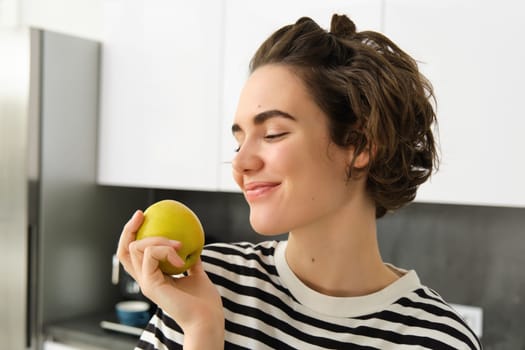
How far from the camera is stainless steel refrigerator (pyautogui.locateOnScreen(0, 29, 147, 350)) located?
2.22 m

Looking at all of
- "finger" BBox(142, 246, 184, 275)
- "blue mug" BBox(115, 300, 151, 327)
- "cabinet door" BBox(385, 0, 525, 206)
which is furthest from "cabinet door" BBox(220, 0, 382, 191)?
"finger" BBox(142, 246, 184, 275)

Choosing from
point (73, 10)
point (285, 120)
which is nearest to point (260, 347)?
point (285, 120)

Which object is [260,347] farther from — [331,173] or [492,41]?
[492,41]

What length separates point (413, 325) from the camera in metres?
1.00

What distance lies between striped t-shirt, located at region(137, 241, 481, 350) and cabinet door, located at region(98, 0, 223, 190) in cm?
109

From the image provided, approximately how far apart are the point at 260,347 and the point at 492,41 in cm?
105

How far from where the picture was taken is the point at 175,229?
3.06 feet

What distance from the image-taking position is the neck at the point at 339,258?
3.43 ft

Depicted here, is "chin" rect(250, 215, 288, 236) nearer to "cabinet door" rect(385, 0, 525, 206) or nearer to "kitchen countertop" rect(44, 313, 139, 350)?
"cabinet door" rect(385, 0, 525, 206)

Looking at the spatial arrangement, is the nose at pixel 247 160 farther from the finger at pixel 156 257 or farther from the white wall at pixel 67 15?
the white wall at pixel 67 15

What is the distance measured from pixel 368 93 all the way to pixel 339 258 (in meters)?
0.29

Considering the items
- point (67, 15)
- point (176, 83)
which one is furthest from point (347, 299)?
point (67, 15)

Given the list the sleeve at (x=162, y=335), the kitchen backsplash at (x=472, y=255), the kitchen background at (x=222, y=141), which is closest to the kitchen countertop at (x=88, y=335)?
the kitchen background at (x=222, y=141)

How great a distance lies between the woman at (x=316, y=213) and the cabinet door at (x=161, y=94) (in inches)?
41.3
